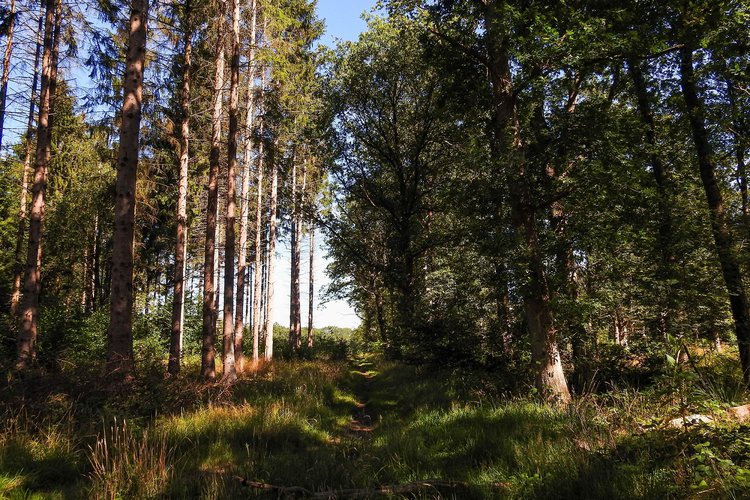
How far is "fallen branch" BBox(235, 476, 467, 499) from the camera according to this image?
3.60m

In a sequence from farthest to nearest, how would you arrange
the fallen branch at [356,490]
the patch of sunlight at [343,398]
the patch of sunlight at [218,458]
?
the patch of sunlight at [343,398] → the patch of sunlight at [218,458] → the fallen branch at [356,490]

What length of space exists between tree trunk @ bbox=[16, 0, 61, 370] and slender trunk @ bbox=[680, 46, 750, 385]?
1687 cm

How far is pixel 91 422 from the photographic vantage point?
510cm

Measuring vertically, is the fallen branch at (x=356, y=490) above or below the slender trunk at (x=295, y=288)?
below

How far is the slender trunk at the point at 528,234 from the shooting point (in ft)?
22.5

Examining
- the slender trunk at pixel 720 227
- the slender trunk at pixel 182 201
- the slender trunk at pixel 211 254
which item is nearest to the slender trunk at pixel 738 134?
the slender trunk at pixel 720 227

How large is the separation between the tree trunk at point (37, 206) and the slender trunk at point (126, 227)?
19.4 feet

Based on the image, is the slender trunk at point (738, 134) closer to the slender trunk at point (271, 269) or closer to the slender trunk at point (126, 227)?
the slender trunk at point (126, 227)

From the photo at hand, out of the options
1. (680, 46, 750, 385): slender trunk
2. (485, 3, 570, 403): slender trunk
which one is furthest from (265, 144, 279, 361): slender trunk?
(680, 46, 750, 385): slender trunk

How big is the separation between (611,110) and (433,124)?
9531 millimetres

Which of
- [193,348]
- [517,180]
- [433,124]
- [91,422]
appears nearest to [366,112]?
[433,124]

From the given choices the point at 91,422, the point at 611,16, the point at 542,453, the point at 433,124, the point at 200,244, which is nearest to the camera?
the point at 542,453

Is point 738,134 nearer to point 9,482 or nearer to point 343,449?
point 343,449

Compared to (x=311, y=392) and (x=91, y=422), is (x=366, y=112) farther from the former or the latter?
(x=91, y=422)
